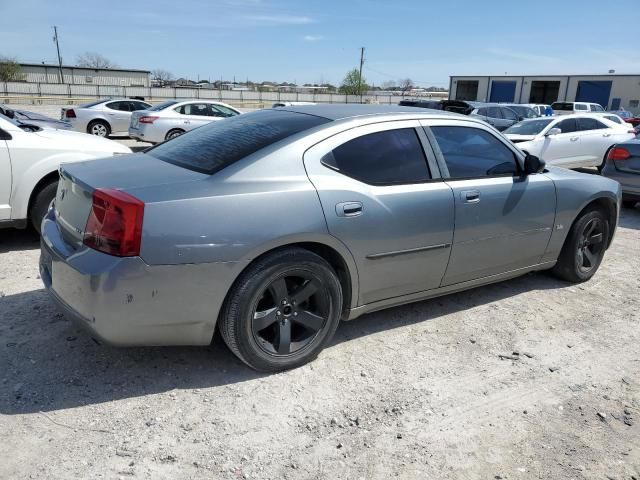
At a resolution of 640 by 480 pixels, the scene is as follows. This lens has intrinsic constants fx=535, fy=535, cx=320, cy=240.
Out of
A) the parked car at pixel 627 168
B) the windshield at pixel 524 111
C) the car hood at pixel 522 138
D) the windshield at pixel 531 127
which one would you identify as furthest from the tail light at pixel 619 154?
the windshield at pixel 524 111

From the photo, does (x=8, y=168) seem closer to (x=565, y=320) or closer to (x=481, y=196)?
(x=481, y=196)

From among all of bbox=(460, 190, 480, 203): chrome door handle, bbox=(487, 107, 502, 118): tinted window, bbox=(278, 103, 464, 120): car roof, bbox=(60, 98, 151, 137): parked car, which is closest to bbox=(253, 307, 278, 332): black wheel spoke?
bbox=(278, 103, 464, 120): car roof

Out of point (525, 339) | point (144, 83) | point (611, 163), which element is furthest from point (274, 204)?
point (144, 83)

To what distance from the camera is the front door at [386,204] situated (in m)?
3.30

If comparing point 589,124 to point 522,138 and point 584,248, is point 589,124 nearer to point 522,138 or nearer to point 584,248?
point 522,138

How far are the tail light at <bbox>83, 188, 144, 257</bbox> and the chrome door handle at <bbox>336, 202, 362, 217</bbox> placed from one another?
1151mm

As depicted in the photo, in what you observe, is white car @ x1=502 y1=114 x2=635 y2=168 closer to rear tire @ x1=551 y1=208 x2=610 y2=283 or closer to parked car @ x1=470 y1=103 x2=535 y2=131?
parked car @ x1=470 y1=103 x2=535 y2=131

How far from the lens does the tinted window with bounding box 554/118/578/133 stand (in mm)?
12164

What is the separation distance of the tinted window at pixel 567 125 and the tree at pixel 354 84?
223 ft

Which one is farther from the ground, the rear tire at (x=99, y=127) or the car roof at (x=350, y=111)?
the car roof at (x=350, y=111)

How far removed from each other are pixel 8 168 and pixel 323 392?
397cm

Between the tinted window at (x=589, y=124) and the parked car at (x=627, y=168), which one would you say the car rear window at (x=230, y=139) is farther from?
the tinted window at (x=589, y=124)

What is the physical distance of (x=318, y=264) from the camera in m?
3.23

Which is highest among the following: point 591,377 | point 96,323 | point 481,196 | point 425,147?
point 425,147
